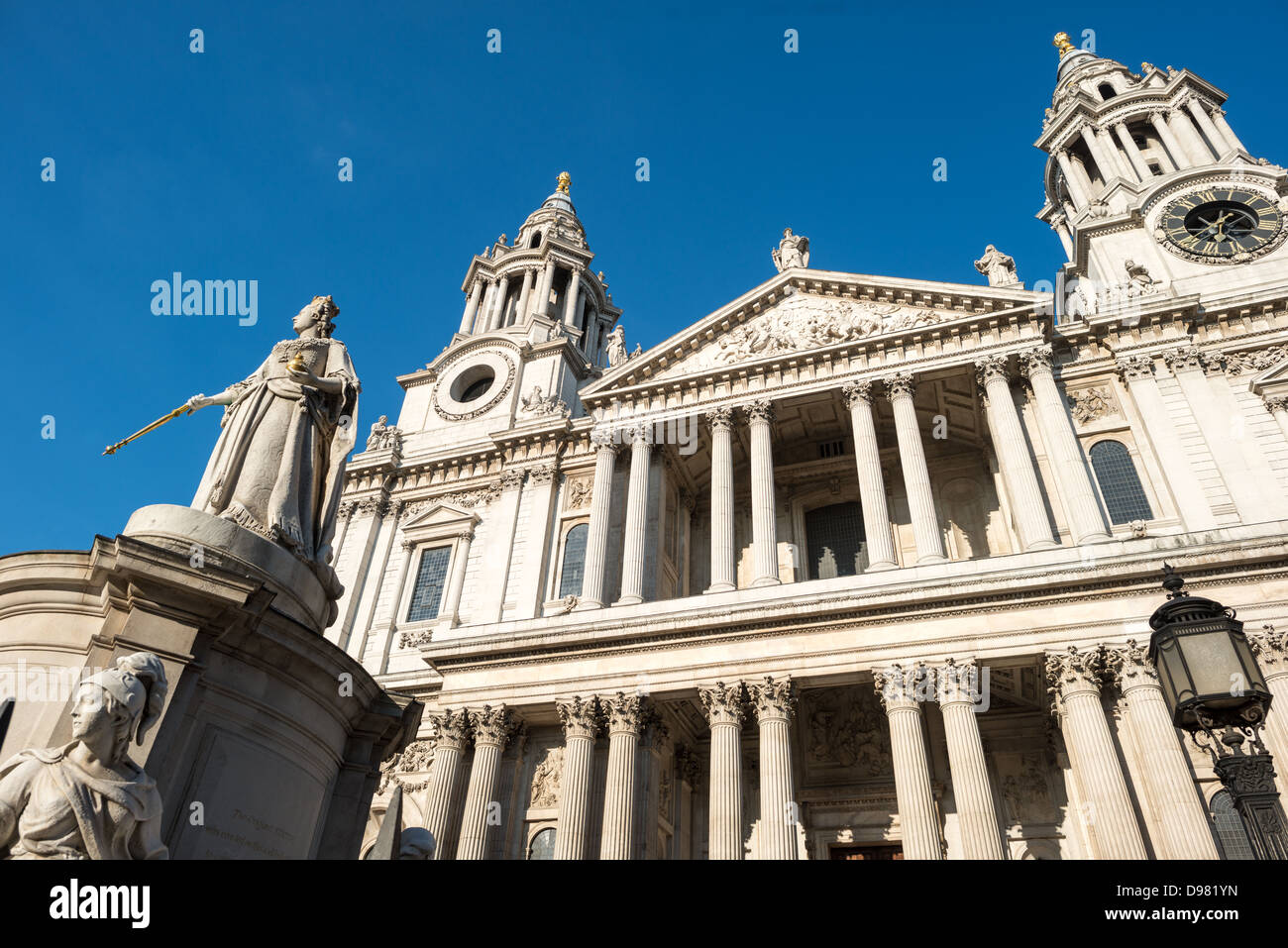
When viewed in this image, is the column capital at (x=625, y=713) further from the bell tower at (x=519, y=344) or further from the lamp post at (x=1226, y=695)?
the lamp post at (x=1226, y=695)

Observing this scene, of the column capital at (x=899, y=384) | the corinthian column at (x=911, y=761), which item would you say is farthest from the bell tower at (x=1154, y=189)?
the corinthian column at (x=911, y=761)

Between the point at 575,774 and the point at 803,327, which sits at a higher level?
the point at 803,327

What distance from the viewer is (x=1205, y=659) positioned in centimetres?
616

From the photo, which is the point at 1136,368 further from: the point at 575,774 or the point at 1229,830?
the point at 575,774

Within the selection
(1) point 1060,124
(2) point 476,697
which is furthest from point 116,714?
(1) point 1060,124

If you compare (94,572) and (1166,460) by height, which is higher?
(1166,460)

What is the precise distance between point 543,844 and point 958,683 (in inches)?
441

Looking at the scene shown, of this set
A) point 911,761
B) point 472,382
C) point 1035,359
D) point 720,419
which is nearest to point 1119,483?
point 1035,359

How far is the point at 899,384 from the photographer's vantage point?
24.2 metres

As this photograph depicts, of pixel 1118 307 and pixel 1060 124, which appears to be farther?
pixel 1060 124

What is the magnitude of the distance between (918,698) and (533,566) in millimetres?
13114

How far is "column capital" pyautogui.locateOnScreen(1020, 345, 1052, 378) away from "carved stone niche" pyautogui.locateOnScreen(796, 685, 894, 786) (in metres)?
10.5

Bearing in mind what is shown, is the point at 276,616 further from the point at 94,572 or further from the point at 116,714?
the point at 116,714
